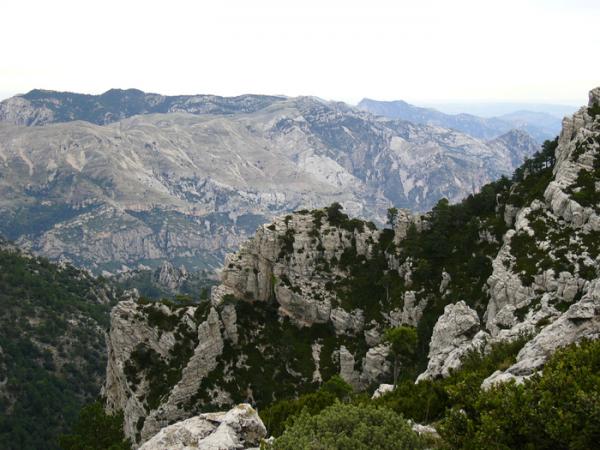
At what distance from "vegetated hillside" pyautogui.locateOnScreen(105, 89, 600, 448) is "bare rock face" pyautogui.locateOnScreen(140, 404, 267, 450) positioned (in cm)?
4119

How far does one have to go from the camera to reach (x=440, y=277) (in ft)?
323

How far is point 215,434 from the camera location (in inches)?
1378

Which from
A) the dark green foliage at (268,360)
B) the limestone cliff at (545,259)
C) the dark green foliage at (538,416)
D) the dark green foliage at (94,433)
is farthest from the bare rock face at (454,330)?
the dark green foliage at (94,433)

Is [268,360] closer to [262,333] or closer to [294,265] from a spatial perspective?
[262,333]

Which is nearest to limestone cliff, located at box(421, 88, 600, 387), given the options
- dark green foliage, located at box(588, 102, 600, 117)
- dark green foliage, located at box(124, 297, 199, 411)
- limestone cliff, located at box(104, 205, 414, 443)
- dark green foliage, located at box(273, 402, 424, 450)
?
dark green foliage, located at box(588, 102, 600, 117)

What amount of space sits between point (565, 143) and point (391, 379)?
63.5m

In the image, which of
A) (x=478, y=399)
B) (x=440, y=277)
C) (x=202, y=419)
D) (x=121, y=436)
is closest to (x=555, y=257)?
(x=440, y=277)

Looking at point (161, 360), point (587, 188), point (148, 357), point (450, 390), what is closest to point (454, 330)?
point (587, 188)

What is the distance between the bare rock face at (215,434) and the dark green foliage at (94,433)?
39.8m

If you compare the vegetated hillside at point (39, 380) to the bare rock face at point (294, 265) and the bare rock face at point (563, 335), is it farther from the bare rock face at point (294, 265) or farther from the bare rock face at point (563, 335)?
the bare rock face at point (563, 335)

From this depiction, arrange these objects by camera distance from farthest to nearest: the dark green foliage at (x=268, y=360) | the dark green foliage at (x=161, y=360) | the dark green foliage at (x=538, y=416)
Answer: the dark green foliage at (x=161, y=360) < the dark green foliage at (x=268, y=360) < the dark green foliage at (x=538, y=416)

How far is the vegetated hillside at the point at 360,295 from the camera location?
77.2 metres

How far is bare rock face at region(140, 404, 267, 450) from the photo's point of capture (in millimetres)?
34312

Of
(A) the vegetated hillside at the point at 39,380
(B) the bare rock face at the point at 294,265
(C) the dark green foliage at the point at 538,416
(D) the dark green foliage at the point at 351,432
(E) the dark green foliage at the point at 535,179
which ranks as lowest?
(A) the vegetated hillside at the point at 39,380
